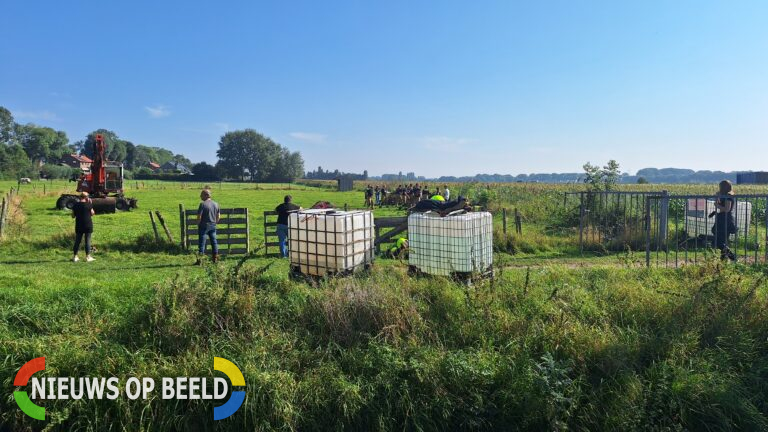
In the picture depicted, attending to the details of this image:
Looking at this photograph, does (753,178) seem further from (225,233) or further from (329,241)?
(329,241)

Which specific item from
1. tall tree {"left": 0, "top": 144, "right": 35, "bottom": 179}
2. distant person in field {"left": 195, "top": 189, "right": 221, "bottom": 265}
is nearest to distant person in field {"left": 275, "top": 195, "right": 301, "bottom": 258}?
distant person in field {"left": 195, "top": 189, "right": 221, "bottom": 265}

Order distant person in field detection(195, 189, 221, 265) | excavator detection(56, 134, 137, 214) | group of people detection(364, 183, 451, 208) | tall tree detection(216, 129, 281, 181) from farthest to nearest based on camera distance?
tall tree detection(216, 129, 281, 181) → group of people detection(364, 183, 451, 208) → excavator detection(56, 134, 137, 214) → distant person in field detection(195, 189, 221, 265)

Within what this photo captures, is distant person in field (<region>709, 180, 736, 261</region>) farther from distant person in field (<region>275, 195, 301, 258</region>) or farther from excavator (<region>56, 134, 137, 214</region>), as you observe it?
A: excavator (<region>56, 134, 137, 214</region>)

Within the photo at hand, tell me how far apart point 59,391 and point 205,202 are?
7.09 meters

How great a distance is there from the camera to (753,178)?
216ft

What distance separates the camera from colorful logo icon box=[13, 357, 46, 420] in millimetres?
3924

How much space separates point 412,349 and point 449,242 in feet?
8.68

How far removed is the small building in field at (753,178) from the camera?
201 feet

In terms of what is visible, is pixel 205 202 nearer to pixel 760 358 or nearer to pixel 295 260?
pixel 295 260

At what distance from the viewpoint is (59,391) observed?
4.07 meters

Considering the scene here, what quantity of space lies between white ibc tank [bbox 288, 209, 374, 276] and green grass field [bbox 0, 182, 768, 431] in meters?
0.68

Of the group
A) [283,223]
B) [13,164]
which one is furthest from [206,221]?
[13,164]

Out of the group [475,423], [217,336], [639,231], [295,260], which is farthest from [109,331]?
[639,231]

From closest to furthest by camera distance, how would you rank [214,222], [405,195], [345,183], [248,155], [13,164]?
[214,222] → [405,195] → [345,183] → [13,164] → [248,155]
